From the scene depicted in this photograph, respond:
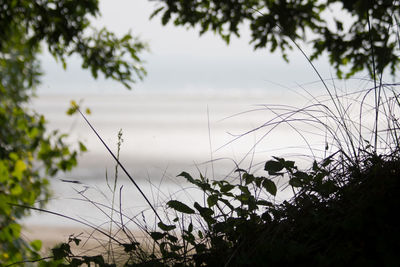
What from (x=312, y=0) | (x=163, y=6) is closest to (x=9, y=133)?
(x=163, y=6)

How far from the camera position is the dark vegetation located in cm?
86

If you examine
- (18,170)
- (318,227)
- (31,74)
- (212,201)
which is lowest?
(318,227)

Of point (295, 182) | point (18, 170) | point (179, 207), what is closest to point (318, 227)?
point (295, 182)

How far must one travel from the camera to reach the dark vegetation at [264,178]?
2.84 feet

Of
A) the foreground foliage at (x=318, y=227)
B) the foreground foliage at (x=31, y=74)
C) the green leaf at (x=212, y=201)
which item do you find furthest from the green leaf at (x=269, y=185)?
the foreground foliage at (x=31, y=74)

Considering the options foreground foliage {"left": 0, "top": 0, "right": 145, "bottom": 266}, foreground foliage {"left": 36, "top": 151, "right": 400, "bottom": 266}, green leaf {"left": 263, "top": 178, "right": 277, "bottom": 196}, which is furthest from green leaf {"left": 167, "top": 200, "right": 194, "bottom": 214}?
foreground foliage {"left": 0, "top": 0, "right": 145, "bottom": 266}

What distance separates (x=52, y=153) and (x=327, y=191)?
2.06 m

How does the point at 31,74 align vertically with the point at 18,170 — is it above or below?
above

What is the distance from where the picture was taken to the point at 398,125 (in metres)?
1.28

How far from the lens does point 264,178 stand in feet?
3.75

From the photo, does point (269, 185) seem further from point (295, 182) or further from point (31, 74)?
point (31, 74)

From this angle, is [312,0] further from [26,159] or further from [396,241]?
[396,241]

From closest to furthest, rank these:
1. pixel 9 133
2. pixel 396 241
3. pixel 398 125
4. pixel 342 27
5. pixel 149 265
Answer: pixel 396 241 → pixel 149 265 → pixel 398 125 → pixel 9 133 → pixel 342 27

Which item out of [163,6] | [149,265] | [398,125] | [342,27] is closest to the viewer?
[149,265]
